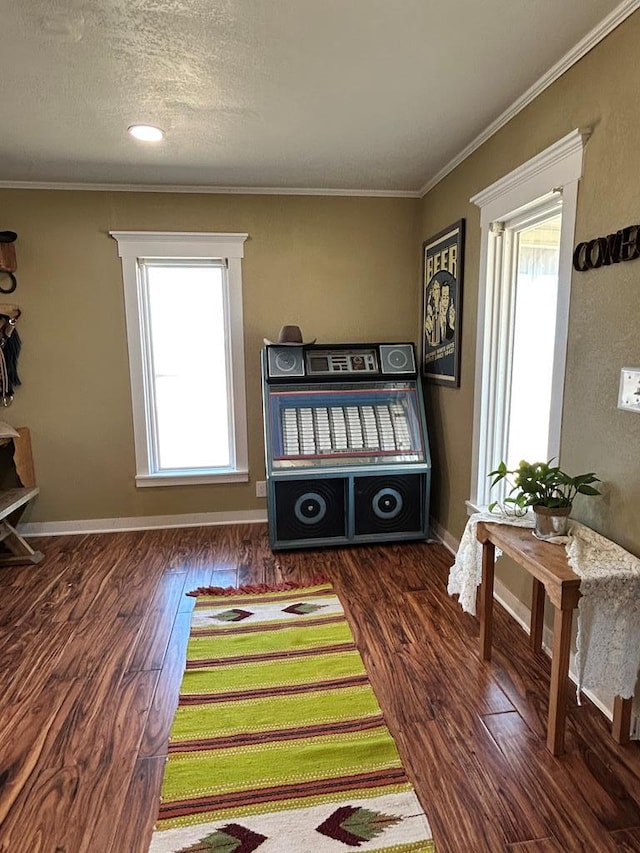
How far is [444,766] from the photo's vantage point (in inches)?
62.7

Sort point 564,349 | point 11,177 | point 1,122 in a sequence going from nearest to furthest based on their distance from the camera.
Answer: point 564,349 → point 1,122 → point 11,177

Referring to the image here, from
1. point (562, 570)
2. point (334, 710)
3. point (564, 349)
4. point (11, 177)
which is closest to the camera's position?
point (562, 570)

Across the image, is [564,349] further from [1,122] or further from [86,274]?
[86,274]

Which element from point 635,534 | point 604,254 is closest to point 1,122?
point 604,254

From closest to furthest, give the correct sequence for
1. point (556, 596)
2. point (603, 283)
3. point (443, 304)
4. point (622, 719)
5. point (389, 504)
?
point (556, 596) < point (622, 719) < point (603, 283) < point (443, 304) < point (389, 504)

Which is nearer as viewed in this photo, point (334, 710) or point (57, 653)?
point (334, 710)

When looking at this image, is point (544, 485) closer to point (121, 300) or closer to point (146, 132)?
point (146, 132)

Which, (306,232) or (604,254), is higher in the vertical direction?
(306,232)

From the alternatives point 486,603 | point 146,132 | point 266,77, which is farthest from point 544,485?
point 146,132

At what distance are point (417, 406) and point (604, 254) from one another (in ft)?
5.78

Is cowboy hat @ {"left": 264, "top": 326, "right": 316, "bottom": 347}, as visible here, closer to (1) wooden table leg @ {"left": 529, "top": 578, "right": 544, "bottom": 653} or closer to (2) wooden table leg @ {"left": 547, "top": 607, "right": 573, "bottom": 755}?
Answer: (1) wooden table leg @ {"left": 529, "top": 578, "right": 544, "bottom": 653}

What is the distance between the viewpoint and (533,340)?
95.7 inches

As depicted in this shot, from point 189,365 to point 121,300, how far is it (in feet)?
2.11

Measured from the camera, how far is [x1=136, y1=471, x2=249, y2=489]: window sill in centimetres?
366
